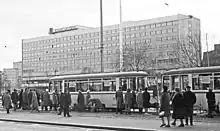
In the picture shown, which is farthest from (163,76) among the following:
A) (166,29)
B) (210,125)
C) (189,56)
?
(166,29)

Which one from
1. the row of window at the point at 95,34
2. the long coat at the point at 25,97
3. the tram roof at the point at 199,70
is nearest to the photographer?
the tram roof at the point at 199,70

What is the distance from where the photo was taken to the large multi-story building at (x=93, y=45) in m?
88.3

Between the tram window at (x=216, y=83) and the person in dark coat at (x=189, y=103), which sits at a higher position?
the tram window at (x=216, y=83)

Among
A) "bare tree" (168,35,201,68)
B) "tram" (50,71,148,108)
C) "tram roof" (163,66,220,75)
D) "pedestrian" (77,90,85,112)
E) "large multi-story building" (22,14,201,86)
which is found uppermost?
"large multi-story building" (22,14,201,86)

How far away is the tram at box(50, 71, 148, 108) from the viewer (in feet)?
82.4

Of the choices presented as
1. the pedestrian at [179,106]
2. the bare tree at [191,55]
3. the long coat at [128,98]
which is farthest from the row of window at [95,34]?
the pedestrian at [179,106]

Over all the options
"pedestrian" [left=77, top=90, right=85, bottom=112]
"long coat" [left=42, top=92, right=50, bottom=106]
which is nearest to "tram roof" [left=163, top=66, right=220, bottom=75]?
"pedestrian" [left=77, top=90, right=85, bottom=112]

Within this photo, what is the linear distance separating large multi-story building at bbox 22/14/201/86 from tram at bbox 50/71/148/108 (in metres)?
→ 48.4

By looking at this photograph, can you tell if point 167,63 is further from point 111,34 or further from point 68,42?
point 68,42

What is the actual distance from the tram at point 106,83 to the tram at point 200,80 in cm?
264

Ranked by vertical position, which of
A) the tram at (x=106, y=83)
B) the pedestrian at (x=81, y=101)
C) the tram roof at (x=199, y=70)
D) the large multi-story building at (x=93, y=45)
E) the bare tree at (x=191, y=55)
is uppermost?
the large multi-story building at (x=93, y=45)

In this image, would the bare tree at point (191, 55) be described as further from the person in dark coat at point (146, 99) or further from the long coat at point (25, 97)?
the person in dark coat at point (146, 99)

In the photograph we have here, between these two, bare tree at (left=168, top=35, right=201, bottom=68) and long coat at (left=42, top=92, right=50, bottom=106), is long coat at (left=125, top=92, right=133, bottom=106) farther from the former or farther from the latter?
bare tree at (left=168, top=35, right=201, bottom=68)

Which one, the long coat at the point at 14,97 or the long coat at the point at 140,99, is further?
the long coat at the point at 14,97
